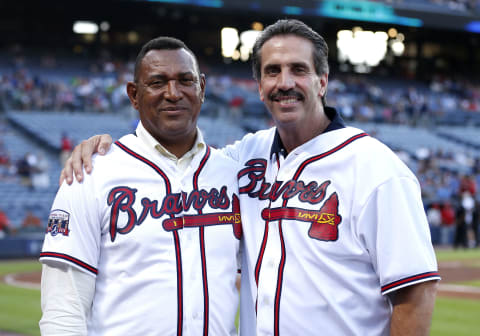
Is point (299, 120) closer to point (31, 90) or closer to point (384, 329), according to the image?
point (384, 329)

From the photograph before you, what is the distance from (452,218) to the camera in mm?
22469

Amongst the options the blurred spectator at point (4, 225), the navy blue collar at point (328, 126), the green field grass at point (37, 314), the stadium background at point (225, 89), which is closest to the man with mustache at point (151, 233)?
the navy blue collar at point (328, 126)

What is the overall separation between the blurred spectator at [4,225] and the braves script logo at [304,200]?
566 inches

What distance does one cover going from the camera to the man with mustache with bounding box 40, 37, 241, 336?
2.83 metres

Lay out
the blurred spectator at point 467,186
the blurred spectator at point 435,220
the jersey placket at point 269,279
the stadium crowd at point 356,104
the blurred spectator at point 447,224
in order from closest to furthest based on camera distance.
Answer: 1. the jersey placket at point 269,279
2. the stadium crowd at point 356,104
3. the blurred spectator at point 467,186
4. the blurred spectator at point 435,220
5. the blurred spectator at point 447,224

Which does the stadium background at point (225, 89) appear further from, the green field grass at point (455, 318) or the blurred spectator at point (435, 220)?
the green field grass at point (455, 318)

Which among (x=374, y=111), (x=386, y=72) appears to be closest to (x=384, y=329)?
(x=374, y=111)

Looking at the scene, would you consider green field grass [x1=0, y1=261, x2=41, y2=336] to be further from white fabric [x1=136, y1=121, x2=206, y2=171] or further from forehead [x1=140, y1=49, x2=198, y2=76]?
forehead [x1=140, y1=49, x2=198, y2=76]

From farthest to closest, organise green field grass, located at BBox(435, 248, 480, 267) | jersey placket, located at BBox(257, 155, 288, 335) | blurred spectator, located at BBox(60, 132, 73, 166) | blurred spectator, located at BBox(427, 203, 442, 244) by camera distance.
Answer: blurred spectator, located at BBox(427, 203, 442, 244)
blurred spectator, located at BBox(60, 132, 73, 166)
green field grass, located at BBox(435, 248, 480, 267)
jersey placket, located at BBox(257, 155, 288, 335)

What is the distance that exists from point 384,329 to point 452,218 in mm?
20512

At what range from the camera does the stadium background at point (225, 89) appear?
18.5 metres

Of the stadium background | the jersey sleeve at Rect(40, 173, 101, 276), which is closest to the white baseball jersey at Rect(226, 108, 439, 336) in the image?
the jersey sleeve at Rect(40, 173, 101, 276)

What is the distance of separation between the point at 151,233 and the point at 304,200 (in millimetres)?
667

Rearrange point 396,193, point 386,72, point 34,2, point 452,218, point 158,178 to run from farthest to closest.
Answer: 1. point 386,72
2. point 34,2
3. point 452,218
4. point 158,178
5. point 396,193
